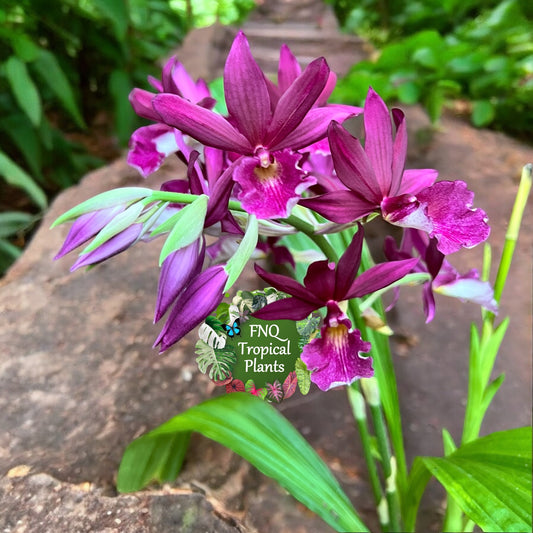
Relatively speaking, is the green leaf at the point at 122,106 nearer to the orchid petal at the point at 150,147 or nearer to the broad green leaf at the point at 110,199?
the orchid petal at the point at 150,147

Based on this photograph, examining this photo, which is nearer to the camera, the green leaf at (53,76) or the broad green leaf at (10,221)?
the broad green leaf at (10,221)

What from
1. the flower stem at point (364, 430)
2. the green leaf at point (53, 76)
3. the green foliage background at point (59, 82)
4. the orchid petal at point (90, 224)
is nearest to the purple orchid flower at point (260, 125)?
the orchid petal at point (90, 224)

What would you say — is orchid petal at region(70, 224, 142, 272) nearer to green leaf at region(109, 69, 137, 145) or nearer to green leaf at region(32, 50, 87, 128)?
green leaf at region(32, 50, 87, 128)

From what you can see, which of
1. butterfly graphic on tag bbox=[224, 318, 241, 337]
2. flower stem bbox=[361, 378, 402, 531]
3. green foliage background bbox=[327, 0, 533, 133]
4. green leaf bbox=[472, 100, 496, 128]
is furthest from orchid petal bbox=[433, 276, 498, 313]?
green leaf bbox=[472, 100, 496, 128]

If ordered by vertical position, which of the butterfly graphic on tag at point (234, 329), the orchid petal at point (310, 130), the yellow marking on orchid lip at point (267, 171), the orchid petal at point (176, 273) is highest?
the orchid petal at point (310, 130)

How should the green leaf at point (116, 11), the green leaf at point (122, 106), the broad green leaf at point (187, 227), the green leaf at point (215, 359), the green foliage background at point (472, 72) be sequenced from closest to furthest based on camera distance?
the broad green leaf at point (187, 227), the green leaf at point (215, 359), the green leaf at point (116, 11), the green foliage background at point (472, 72), the green leaf at point (122, 106)

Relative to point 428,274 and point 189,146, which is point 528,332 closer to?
point 428,274
